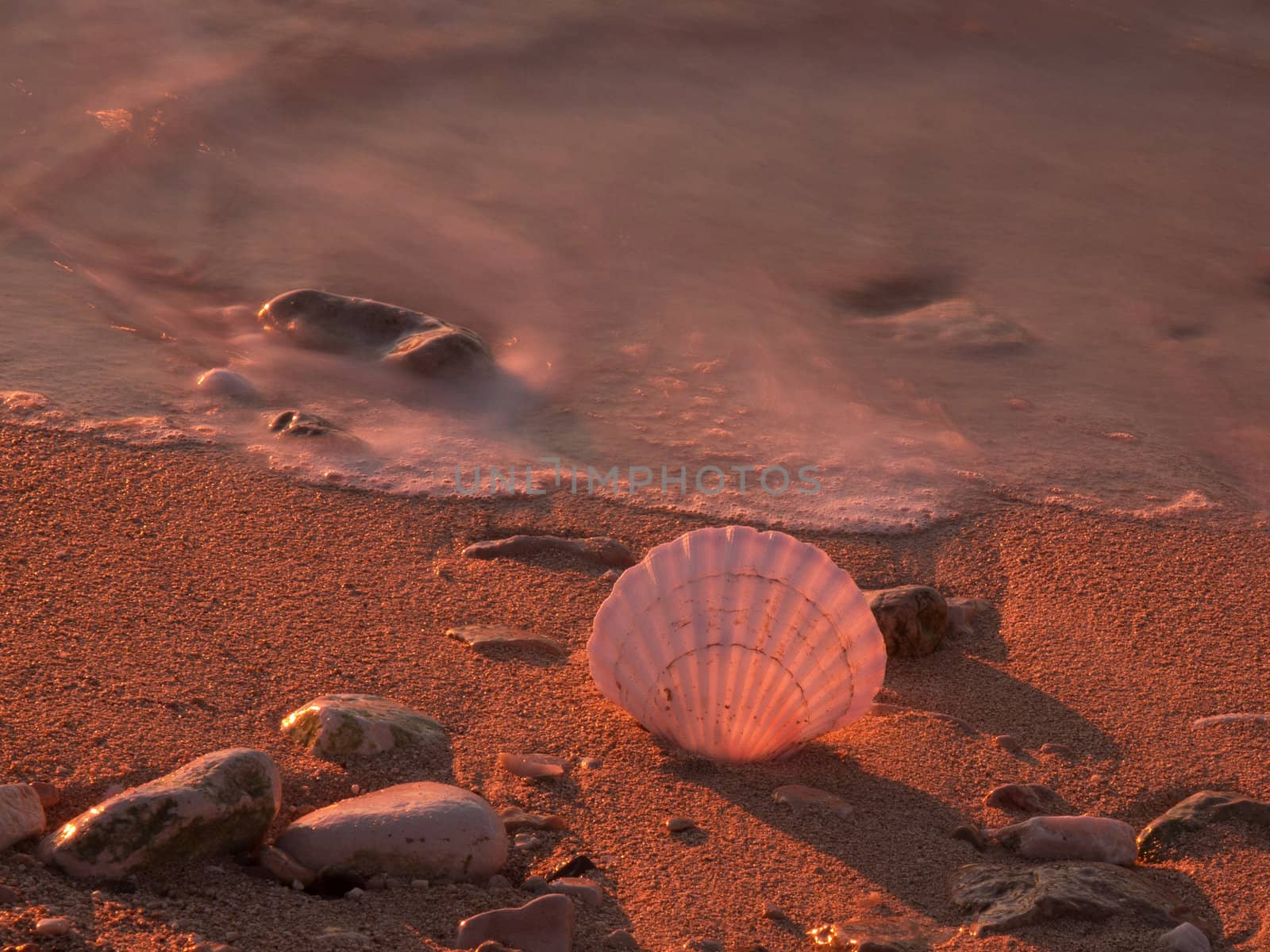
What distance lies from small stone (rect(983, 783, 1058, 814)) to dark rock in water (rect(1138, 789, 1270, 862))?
0.16 meters

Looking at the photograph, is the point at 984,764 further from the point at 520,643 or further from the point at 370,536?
the point at 370,536

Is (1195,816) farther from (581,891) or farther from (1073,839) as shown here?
(581,891)

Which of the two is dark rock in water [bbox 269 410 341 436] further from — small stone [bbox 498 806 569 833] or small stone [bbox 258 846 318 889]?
small stone [bbox 258 846 318 889]

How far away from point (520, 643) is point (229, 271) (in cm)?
247

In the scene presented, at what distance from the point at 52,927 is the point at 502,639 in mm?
1119

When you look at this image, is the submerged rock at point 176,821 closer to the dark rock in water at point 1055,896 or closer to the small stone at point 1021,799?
the dark rock in water at point 1055,896

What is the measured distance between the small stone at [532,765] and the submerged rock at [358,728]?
110mm

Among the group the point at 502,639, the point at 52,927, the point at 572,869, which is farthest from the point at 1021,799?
the point at 52,927

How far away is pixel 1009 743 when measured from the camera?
2375 millimetres

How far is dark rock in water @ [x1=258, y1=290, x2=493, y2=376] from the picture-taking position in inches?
154

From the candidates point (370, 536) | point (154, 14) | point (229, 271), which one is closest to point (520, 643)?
point (370, 536)

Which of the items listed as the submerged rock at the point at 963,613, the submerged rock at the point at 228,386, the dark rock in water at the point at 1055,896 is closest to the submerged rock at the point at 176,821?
the dark rock in water at the point at 1055,896

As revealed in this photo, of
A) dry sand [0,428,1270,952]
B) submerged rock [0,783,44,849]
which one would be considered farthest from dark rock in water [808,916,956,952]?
submerged rock [0,783,44,849]

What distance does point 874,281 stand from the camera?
4.77m
